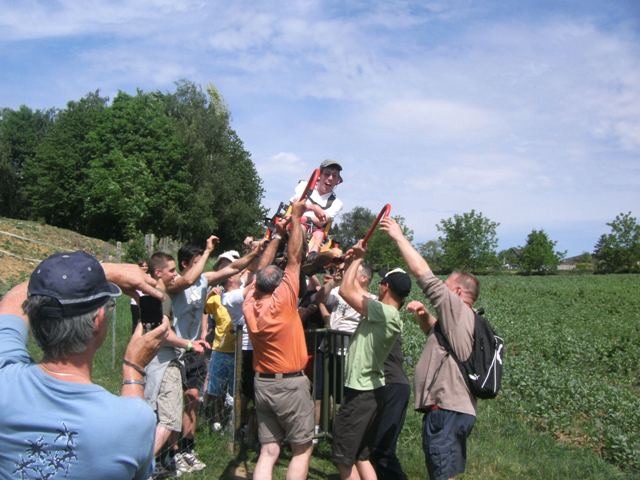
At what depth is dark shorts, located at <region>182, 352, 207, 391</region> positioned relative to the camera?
19.1ft

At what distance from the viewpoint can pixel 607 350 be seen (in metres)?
14.0

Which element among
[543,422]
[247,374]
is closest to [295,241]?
[247,374]

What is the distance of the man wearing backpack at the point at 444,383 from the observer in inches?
166

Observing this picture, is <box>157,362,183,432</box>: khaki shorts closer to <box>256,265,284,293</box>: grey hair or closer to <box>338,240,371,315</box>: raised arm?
<box>256,265,284,293</box>: grey hair

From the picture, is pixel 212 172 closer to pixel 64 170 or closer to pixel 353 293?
pixel 64 170

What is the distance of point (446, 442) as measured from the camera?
426 cm

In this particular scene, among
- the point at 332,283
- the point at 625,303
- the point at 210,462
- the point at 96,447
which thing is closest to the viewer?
the point at 96,447

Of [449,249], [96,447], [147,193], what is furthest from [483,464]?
[449,249]

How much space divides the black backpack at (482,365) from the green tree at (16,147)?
59.6 m

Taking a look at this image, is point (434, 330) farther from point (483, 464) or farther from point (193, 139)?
point (193, 139)

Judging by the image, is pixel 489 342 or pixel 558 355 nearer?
pixel 489 342

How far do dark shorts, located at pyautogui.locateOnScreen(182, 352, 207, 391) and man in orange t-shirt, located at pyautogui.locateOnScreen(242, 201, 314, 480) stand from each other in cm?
116

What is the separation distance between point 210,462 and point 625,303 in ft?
86.8

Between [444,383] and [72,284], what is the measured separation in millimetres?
3116
